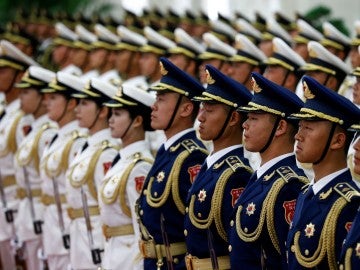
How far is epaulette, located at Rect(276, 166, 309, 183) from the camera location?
761cm

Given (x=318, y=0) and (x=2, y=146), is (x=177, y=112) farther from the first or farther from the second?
(x=318, y=0)

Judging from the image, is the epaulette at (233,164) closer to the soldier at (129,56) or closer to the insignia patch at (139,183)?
the insignia patch at (139,183)

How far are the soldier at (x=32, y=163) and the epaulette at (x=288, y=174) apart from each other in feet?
15.5

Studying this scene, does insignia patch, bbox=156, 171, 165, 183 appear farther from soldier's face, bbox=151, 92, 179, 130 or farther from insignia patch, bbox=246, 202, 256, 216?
insignia patch, bbox=246, 202, 256, 216

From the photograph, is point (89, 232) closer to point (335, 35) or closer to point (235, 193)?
point (235, 193)

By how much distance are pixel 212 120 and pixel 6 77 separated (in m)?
6.11

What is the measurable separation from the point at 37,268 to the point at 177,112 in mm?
4047

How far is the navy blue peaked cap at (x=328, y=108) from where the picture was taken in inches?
280

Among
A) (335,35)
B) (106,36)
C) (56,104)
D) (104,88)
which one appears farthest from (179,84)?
(106,36)

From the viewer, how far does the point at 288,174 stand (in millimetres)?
7648

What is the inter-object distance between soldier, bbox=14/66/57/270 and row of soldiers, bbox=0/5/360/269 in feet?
0.04

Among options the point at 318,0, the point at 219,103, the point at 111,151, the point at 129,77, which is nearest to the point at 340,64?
the point at 111,151

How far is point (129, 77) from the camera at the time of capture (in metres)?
15.7

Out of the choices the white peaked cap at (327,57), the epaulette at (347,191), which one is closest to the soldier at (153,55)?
the white peaked cap at (327,57)
